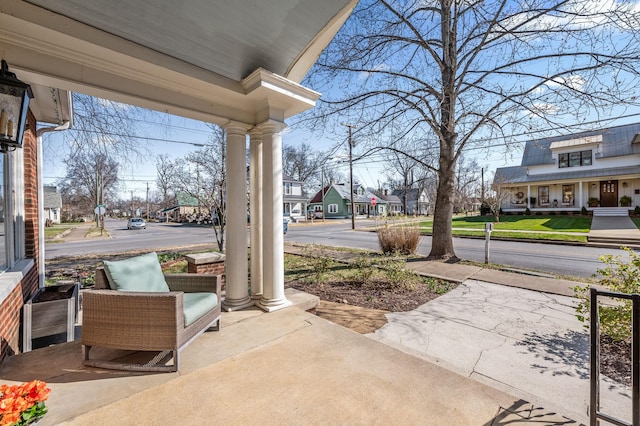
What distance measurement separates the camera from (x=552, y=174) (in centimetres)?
2350

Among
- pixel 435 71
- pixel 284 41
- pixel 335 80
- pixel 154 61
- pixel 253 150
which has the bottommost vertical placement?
pixel 253 150

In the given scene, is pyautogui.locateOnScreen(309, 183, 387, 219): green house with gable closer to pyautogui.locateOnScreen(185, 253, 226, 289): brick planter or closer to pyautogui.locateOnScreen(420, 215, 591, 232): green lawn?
pyautogui.locateOnScreen(420, 215, 591, 232): green lawn

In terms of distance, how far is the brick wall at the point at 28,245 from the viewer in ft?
9.00

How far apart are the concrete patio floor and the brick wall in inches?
16.7

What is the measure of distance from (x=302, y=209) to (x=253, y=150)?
105ft

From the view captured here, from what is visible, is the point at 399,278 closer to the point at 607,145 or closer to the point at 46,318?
the point at 46,318

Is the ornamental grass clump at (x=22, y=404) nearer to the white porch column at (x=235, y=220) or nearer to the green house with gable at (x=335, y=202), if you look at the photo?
the white porch column at (x=235, y=220)

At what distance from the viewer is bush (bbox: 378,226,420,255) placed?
942 cm

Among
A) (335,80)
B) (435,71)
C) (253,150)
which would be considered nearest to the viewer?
(253,150)

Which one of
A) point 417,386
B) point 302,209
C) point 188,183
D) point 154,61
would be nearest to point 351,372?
point 417,386

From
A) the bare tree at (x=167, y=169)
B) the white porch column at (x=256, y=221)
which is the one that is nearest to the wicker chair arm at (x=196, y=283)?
the white porch column at (x=256, y=221)

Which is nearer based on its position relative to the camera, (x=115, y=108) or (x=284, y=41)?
(x=284, y=41)

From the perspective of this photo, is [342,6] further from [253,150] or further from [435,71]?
[435,71]

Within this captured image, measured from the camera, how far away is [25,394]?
4.90ft
